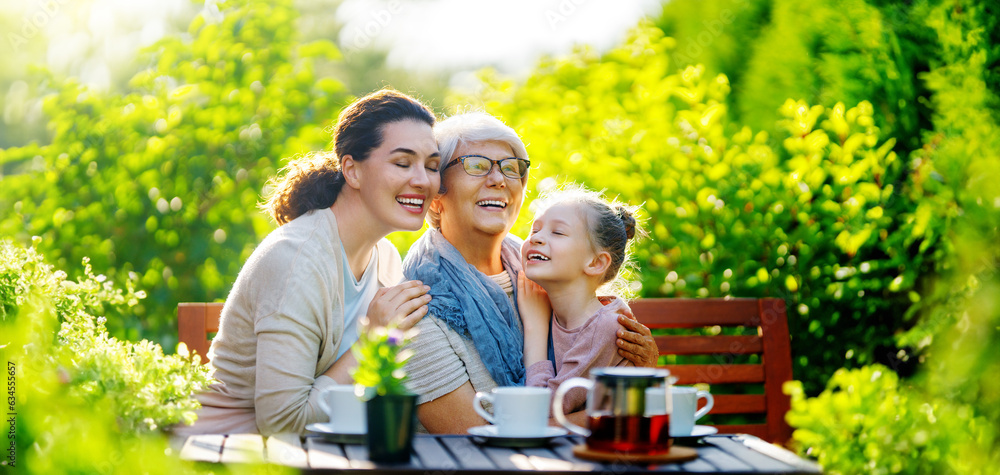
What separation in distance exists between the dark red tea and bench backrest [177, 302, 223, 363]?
187cm

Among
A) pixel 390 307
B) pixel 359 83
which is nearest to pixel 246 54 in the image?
pixel 390 307

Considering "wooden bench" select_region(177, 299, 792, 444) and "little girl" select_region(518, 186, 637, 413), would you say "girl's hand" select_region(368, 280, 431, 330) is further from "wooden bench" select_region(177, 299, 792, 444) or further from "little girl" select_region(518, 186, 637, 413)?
"wooden bench" select_region(177, 299, 792, 444)

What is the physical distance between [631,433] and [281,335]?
3.83 feet

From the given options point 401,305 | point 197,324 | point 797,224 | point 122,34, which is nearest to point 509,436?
point 401,305

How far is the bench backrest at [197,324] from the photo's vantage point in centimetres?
325

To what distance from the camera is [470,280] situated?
2.99 metres

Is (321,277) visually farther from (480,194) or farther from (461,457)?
(461,457)

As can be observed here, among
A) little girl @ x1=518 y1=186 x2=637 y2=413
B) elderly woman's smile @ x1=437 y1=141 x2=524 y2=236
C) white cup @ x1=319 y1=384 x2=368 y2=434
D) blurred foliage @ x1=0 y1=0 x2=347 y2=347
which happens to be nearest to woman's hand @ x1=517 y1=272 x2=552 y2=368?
little girl @ x1=518 y1=186 x2=637 y2=413

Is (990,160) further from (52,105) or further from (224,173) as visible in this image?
(52,105)

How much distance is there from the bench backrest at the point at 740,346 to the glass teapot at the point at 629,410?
5.18 feet

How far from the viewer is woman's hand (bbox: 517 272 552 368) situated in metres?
Result: 2.99

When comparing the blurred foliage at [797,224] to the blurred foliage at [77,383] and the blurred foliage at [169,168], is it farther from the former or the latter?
the blurred foliage at [77,383]

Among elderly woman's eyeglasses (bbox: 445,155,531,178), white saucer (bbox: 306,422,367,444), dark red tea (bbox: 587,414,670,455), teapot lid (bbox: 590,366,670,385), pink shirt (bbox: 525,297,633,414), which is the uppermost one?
elderly woman's eyeglasses (bbox: 445,155,531,178)

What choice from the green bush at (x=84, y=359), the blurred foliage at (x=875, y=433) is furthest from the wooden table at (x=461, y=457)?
the blurred foliage at (x=875, y=433)
